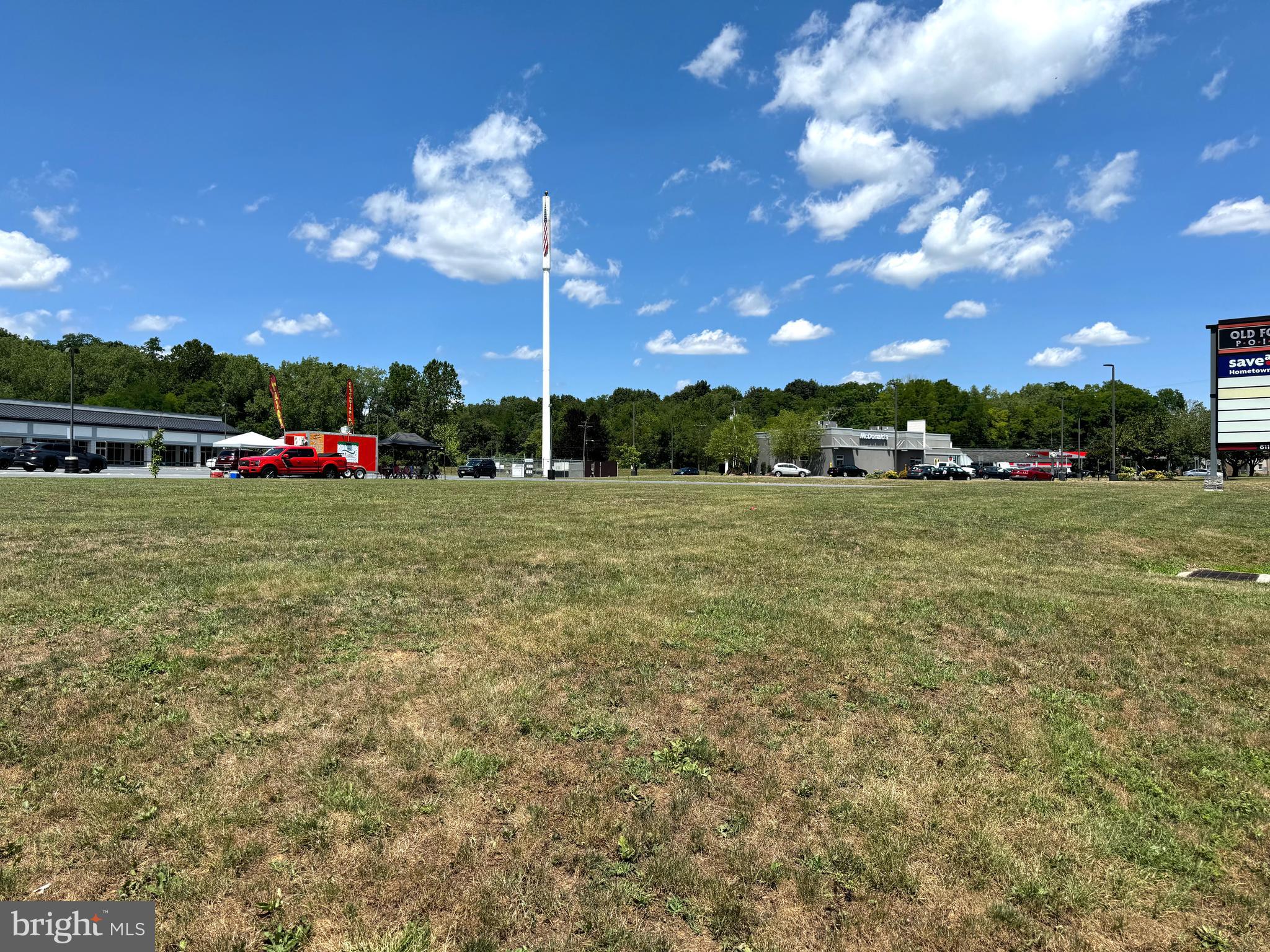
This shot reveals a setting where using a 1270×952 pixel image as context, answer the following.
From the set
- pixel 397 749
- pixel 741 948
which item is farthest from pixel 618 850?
pixel 397 749

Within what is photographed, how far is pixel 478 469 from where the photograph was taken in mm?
52375

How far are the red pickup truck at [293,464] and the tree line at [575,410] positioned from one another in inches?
1411

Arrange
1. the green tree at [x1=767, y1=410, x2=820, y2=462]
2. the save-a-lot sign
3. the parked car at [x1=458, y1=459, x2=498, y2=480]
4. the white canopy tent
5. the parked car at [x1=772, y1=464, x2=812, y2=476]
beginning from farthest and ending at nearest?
the green tree at [x1=767, y1=410, x2=820, y2=462] < the parked car at [x1=772, y1=464, x2=812, y2=476] < the parked car at [x1=458, y1=459, x2=498, y2=480] < the white canopy tent < the save-a-lot sign

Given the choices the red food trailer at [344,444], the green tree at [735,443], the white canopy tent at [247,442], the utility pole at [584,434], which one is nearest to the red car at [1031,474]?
the green tree at [735,443]

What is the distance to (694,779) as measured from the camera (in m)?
4.31

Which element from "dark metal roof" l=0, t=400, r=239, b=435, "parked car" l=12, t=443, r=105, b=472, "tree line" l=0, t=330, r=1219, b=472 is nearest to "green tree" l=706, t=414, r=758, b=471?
"tree line" l=0, t=330, r=1219, b=472

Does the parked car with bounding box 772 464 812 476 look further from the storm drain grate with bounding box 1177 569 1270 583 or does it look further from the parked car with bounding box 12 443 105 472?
the storm drain grate with bounding box 1177 569 1270 583

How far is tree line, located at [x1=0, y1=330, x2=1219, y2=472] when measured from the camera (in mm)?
88625

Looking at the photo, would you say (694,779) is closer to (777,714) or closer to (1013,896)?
(777,714)

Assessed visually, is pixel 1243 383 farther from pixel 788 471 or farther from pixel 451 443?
pixel 451 443

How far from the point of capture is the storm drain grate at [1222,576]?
32.6ft

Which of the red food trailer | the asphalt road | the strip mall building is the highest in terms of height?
the strip mall building

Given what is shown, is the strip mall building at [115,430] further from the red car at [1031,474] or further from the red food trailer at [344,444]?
the red car at [1031,474]

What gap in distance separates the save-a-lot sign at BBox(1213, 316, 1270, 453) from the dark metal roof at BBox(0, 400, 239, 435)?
3287 inches
